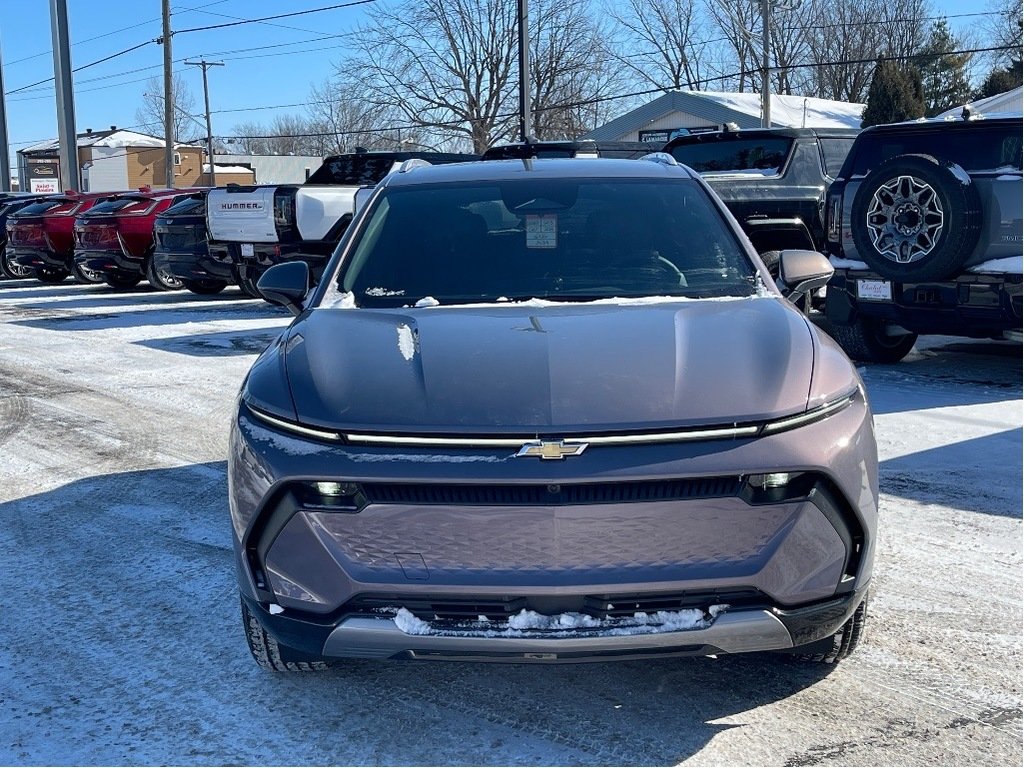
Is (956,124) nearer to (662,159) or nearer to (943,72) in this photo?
(662,159)

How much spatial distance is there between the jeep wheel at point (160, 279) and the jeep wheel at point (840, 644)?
1487 centimetres

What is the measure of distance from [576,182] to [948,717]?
7.97 ft

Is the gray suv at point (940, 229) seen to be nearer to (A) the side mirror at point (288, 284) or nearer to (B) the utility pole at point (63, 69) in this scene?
(A) the side mirror at point (288, 284)

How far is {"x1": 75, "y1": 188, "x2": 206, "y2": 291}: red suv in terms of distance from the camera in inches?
651

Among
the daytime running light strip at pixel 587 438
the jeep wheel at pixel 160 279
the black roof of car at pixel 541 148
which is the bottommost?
the jeep wheel at pixel 160 279

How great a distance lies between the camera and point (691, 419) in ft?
8.98

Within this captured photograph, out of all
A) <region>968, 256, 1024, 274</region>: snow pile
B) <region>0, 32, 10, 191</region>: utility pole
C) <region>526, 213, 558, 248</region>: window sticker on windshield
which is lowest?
<region>968, 256, 1024, 274</region>: snow pile

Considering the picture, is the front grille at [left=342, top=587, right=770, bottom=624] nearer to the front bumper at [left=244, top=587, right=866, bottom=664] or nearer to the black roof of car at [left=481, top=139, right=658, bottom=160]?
the front bumper at [left=244, top=587, right=866, bottom=664]

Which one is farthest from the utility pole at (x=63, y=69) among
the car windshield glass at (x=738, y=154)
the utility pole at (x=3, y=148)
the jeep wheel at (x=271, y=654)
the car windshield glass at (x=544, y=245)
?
the jeep wheel at (x=271, y=654)

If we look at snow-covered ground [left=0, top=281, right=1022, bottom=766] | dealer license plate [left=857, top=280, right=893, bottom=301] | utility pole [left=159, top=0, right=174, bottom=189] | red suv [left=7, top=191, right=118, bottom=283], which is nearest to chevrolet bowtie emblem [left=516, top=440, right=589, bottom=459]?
snow-covered ground [left=0, top=281, right=1022, bottom=766]

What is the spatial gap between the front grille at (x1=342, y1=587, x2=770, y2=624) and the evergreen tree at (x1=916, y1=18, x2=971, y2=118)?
56.4 m

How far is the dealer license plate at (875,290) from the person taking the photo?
801cm

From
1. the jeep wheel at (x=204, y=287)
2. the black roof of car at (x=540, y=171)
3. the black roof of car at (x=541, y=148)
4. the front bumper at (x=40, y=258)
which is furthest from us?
the front bumper at (x=40, y=258)

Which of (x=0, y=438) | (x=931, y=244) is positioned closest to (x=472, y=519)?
(x=0, y=438)
